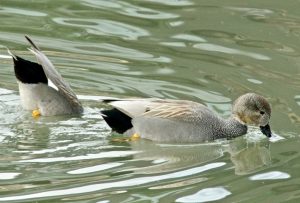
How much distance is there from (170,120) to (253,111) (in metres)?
0.80

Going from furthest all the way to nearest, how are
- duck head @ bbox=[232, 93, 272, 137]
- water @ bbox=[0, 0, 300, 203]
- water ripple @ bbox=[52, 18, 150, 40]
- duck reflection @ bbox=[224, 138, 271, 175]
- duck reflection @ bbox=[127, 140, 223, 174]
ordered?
water ripple @ bbox=[52, 18, 150, 40], duck head @ bbox=[232, 93, 272, 137], duck reflection @ bbox=[224, 138, 271, 175], duck reflection @ bbox=[127, 140, 223, 174], water @ bbox=[0, 0, 300, 203]

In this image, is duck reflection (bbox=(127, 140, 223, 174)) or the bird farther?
the bird

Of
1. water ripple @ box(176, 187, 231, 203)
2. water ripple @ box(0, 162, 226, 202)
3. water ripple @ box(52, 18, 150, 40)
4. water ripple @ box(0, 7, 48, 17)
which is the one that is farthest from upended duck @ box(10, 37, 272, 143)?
water ripple @ box(0, 7, 48, 17)

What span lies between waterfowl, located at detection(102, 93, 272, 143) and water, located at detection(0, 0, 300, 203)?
12 centimetres

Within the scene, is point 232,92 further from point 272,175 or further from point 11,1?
point 11,1

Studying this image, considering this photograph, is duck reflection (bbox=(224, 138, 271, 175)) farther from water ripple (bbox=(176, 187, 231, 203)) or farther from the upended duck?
water ripple (bbox=(176, 187, 231, 203))

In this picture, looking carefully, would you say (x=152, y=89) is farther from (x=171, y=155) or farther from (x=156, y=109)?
(x=171, y=155)

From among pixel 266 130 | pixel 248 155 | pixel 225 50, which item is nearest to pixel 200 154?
pixel 248 155

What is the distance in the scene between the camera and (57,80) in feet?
33.6

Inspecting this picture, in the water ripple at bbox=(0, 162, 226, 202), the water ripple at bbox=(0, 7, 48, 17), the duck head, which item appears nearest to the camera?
the water ripple at bbox=(0, 162, 226, 202)

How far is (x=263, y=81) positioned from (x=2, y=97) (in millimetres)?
2662

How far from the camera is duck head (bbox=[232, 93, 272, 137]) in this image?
31.4ft

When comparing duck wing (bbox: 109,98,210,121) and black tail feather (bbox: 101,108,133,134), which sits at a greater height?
duck wing (bbox: 109,98,210,121)

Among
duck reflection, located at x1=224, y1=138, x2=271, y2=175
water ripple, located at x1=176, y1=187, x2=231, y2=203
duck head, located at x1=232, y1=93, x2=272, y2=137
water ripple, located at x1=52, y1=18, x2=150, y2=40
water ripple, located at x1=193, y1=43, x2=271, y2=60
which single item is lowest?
duck reflection, located at x1=224, y1=138, x2=271, y2=175
